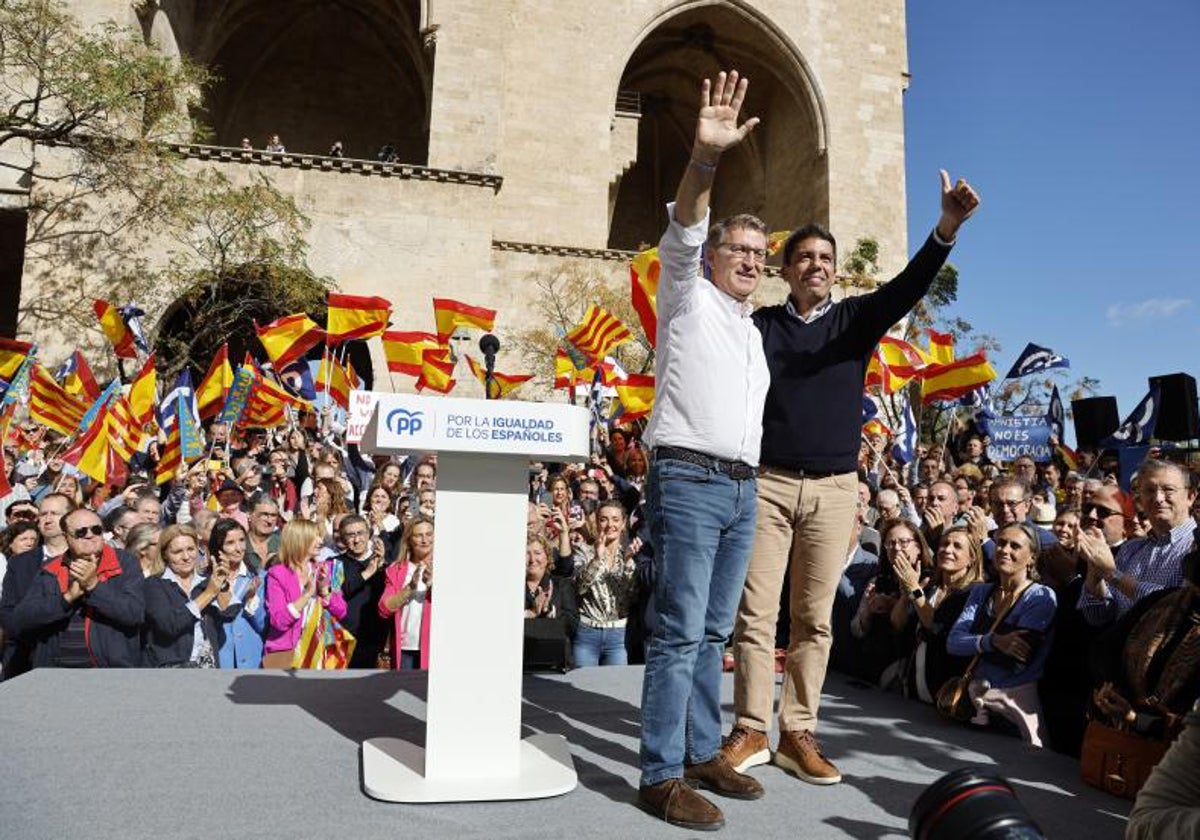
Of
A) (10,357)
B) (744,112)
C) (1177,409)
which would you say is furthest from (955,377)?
(744,112)

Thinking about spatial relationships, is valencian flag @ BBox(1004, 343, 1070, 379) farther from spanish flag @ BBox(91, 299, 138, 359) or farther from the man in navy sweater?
spanish flag @ BBox(91, 299, 138, 359)

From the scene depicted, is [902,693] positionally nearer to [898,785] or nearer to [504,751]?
[898,785]

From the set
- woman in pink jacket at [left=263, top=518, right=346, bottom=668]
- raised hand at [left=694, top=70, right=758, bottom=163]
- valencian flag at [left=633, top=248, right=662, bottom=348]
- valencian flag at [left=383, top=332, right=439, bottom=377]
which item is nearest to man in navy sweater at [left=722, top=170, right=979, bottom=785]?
raised hand at [left=694, top=70, right=758, bottom=163]

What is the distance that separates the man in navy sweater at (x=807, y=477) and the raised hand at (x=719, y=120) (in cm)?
75

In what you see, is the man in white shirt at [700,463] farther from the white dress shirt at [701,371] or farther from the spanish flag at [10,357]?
the spanish flag at [10,357]

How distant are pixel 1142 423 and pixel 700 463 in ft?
30.6

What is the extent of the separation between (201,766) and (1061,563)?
4.44 metres

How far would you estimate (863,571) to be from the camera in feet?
19.4

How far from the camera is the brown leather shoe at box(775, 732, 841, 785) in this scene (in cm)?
313

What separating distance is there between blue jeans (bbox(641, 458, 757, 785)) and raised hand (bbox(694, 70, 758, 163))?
107cm

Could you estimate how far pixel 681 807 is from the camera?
2648 mm

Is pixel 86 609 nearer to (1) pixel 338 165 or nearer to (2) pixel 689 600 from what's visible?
(2) pixel 689 600

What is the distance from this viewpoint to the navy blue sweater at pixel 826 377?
3.36 m

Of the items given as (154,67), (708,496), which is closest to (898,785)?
(708,496)
